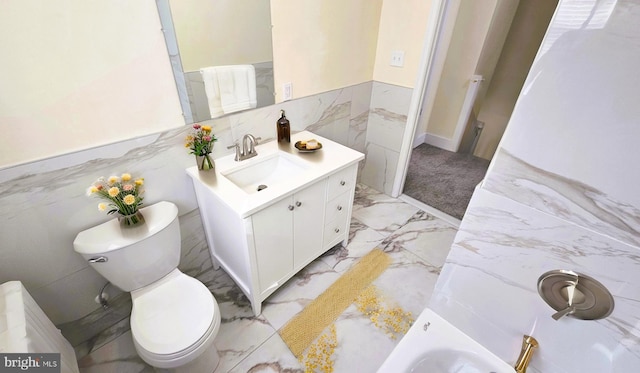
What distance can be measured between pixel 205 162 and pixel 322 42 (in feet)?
3.55

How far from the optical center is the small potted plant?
1.27 meters

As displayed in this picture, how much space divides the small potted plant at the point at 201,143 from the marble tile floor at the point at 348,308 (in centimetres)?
83

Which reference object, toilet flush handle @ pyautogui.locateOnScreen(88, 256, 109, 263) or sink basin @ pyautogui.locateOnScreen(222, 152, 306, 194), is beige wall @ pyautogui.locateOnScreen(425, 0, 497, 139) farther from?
toilet flush handle @ pyautogui.locateOnScreen(88, 256, 109, 263)

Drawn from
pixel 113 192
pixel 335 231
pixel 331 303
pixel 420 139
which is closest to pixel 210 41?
Answer: pixel 113 192

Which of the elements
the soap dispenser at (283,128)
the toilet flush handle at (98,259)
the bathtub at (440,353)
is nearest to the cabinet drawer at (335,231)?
the soap dispenser at (283,128)

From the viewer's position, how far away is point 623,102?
22.3 inches

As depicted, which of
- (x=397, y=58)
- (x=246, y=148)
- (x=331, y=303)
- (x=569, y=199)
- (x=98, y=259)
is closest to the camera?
(x=569, y=199)

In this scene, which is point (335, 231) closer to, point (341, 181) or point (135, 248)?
point (341, 181)

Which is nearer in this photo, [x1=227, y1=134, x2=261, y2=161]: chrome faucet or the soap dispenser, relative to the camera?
[x1=227, y1=134, x2=261, y2=161]: chrome faucet

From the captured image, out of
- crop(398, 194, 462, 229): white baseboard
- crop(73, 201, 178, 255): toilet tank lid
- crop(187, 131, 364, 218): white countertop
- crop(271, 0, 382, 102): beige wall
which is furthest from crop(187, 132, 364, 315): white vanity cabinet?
crop(398, 194, 462, 229): white baseboard

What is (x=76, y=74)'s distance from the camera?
95cm

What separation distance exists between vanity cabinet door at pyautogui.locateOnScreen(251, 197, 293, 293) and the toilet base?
36 cm

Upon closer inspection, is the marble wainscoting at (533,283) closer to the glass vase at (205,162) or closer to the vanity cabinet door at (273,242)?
the vanity cabinet door at (273,242)

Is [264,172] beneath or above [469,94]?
beneath
